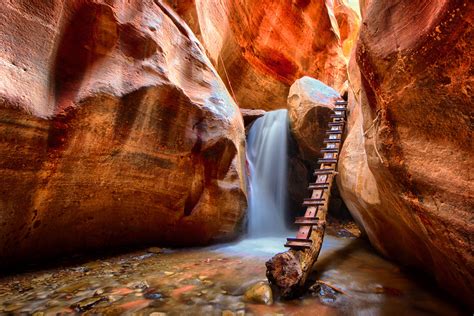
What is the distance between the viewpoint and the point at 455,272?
2484 millimetres

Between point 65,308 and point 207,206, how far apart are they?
3.28 metres

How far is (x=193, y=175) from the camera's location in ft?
18.1

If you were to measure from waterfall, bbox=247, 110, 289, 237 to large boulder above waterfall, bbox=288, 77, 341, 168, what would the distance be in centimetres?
57

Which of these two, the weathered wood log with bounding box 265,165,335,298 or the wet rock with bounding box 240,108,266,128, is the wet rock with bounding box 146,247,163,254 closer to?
the weathered wood log with bounding box 265,165,335,298

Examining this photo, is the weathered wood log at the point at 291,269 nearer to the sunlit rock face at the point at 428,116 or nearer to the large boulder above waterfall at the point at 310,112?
the sunlit rock face at the point at 428,116

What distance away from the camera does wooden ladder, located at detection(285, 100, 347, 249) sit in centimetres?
381

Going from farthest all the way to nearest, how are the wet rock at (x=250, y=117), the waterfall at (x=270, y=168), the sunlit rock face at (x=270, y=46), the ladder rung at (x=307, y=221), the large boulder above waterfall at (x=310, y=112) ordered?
the sunlit rock face at (x=270, y=46) → the wet rock at (x=250, y=117) → the waterfall at (x=270, y=168) → the large boulder above waterfall at (x=310, y=112) → the ladder rung at (x=307, y=221)

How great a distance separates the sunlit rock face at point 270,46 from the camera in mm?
10352

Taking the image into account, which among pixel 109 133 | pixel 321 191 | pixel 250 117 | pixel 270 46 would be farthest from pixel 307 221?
pixel 270 46

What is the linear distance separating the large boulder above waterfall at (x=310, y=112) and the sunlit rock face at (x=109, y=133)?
2.69 m

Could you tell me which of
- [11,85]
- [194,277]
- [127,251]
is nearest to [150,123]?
[11,85]

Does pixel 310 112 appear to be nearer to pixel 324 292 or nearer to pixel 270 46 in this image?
pixel 324 292

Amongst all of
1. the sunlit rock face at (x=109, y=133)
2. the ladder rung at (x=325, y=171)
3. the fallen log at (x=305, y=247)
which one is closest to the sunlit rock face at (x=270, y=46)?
the sunlit rock face at (x=109, y=133)

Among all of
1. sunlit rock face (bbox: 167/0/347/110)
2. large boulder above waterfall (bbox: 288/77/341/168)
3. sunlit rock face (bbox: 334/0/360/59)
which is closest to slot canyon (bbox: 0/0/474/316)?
large boulder above waterfall (bbox: 288/77/341/168)
